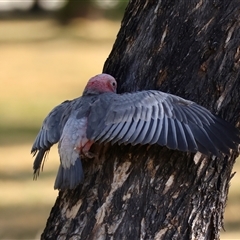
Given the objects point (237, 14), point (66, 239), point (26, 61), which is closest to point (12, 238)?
point (66, 239)

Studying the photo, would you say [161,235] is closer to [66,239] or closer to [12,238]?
[66,239]

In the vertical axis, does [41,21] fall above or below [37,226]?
above

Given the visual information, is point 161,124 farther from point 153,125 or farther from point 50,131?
point 50,131

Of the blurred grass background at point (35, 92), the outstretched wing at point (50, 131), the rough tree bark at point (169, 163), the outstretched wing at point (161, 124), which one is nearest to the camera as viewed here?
the outstretched wing at point (161, 124)

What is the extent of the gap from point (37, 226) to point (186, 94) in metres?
4.88

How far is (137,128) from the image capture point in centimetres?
509

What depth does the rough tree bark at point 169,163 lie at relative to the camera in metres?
5.11

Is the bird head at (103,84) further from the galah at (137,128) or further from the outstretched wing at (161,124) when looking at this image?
the outstretched wing at (161,124)

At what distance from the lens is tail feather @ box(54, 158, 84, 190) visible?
511cm

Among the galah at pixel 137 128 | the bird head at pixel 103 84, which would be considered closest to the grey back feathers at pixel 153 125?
the galah at pixel 137 128

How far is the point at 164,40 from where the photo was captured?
17.7 feet

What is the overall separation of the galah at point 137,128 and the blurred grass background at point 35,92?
410cm

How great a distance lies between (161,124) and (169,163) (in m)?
0.25

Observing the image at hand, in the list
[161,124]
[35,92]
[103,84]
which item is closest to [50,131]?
[103,84]
